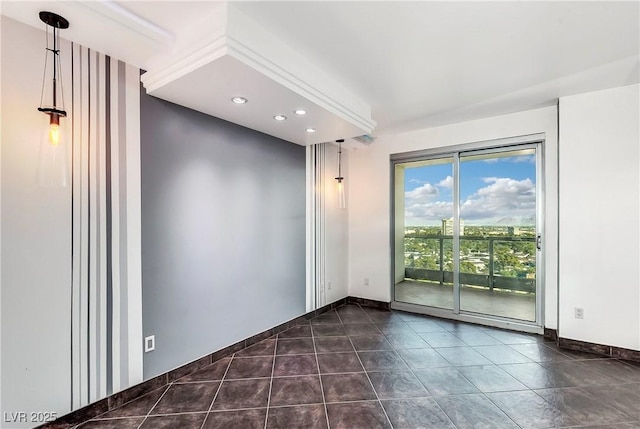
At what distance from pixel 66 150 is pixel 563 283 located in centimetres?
460

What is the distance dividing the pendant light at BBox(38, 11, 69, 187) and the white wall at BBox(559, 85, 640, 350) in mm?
4413

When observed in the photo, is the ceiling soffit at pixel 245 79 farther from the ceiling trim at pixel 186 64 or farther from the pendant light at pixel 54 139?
the pendant light at pixel 54 139

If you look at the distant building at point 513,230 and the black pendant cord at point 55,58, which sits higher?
the black pendant cord at point 55,58

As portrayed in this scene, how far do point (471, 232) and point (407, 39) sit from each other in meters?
2.91

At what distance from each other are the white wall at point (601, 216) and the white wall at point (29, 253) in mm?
4459

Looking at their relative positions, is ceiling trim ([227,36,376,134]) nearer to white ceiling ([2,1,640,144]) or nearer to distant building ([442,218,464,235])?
white ceiling ([2,1,640,144])

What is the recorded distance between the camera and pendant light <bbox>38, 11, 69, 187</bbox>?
1694 mm

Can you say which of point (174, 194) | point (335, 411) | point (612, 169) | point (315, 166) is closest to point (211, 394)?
point (335, 411)

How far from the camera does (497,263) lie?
156 inches

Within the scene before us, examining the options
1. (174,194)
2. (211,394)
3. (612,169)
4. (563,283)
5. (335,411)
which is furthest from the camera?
(563,283)

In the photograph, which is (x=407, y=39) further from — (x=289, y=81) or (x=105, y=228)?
(x=105, y=228)

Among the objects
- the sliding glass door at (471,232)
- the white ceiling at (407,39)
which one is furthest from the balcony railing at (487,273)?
the white ceiling at (407,39)

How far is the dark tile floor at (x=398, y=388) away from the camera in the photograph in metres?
1.94

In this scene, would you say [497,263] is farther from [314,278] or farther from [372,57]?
[372,57]
